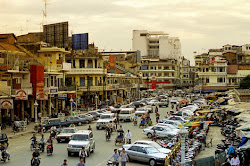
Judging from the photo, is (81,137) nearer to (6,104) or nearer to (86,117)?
(6,104)

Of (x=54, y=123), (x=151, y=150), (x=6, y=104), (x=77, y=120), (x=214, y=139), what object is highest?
(x=6, y=104)

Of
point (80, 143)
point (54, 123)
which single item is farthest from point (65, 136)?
point (54, 123)

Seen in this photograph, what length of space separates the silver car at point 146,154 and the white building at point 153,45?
13185 centimetres

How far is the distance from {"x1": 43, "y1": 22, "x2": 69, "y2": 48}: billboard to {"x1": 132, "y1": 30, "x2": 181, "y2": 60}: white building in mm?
90344

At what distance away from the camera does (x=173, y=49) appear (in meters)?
155

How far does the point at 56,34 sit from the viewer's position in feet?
214

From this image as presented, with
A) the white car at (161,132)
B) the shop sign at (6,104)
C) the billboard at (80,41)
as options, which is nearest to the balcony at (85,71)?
the billboard at (80,41)

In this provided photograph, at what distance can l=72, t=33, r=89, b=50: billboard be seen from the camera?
6838 centimetres

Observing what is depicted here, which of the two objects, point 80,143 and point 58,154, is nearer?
point 80,143

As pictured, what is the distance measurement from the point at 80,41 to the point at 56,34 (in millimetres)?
5429

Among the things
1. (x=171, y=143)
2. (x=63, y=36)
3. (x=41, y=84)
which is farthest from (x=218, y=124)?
(x=63, y=36)

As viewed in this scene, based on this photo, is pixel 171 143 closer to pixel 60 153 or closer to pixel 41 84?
pixel 60 153

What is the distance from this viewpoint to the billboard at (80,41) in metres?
68.4

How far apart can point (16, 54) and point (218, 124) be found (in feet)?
85.1
